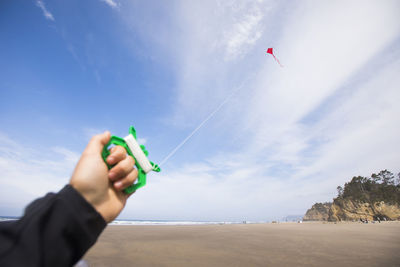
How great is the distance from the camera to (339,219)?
52969 millimetres

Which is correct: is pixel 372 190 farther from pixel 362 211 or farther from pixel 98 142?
pixel 98 142

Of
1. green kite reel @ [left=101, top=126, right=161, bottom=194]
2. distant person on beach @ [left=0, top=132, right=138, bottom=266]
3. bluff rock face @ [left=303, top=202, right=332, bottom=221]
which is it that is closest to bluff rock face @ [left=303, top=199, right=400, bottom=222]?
bluff rock face @ [left=303, top=202, right=332, bottom=221]

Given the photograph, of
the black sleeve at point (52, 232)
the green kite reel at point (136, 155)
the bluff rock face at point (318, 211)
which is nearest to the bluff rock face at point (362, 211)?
the bluff rock face at point (318, 211)

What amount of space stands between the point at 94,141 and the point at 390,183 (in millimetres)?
86226

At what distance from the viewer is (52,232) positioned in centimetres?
87

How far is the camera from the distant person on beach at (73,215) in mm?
817

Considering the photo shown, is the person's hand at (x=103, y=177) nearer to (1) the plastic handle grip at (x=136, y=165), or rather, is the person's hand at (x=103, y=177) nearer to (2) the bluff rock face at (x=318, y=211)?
(1) the plastic handle grip at (x=136, y=165)

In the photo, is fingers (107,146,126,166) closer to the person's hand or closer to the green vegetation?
the person's hand

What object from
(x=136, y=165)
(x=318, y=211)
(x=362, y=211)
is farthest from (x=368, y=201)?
(x=136, y=165)

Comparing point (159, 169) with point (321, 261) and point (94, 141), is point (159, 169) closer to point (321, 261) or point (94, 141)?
point (94, 141)

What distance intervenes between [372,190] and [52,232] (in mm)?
76971

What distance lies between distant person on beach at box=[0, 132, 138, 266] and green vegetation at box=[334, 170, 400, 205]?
69.6 meters

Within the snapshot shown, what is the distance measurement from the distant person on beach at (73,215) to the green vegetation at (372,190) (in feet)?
228

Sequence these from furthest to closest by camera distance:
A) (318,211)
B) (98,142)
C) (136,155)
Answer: (318,211), (136,155), (98,142)
